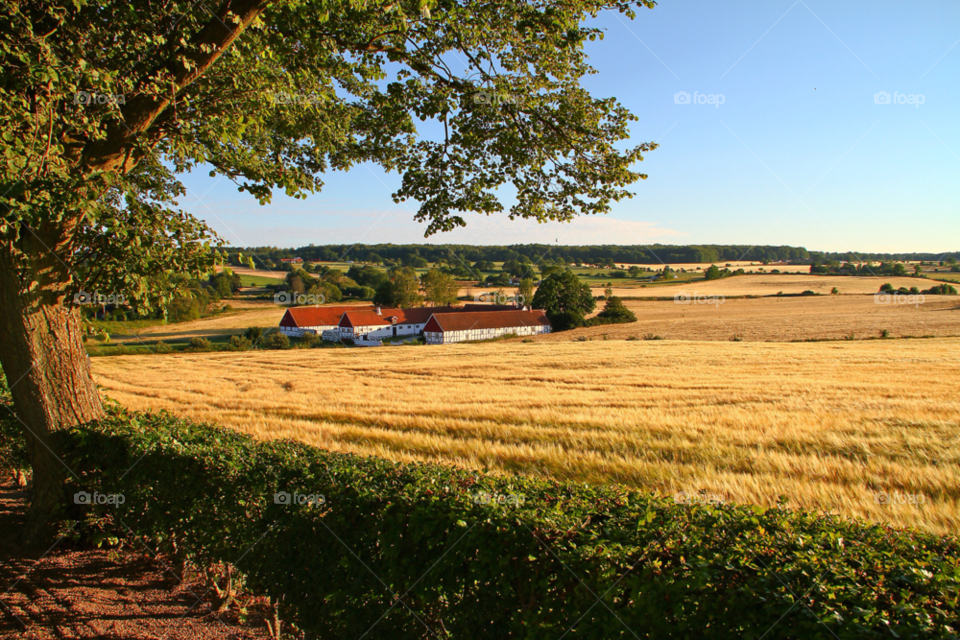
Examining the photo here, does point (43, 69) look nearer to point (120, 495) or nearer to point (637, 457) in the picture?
point (120, 495)

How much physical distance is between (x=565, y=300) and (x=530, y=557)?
61.6 meters

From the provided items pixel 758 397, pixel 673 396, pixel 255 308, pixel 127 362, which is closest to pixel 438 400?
pixel 673 396

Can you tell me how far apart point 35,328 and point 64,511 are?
7.85ft

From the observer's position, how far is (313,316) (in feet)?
224

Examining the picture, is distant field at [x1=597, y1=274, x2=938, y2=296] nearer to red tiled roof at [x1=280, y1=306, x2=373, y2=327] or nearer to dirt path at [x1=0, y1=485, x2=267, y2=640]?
red tiled roof at [x1=280, y1=306, x2=373, y2=327]

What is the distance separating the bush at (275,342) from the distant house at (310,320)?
8356 mm

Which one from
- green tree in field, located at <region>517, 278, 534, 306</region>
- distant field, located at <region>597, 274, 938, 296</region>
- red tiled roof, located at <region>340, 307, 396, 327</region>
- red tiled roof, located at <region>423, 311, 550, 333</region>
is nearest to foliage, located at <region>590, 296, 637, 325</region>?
red tiled roof, located at <region>423, 311, 550, 333</region>

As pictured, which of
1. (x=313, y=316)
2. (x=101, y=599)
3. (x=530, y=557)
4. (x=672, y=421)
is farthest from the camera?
(x=313, y=316)

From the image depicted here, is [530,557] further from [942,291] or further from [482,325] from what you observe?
[942,291]

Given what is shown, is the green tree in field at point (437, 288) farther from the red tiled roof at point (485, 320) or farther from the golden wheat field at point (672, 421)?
the golden wheat field at point (672, 421)

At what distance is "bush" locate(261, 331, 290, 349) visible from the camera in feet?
179

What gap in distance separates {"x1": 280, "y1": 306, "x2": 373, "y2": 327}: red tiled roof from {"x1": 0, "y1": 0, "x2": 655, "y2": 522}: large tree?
201ft

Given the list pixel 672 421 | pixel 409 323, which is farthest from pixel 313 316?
pixel 672 421

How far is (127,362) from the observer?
129 feet
